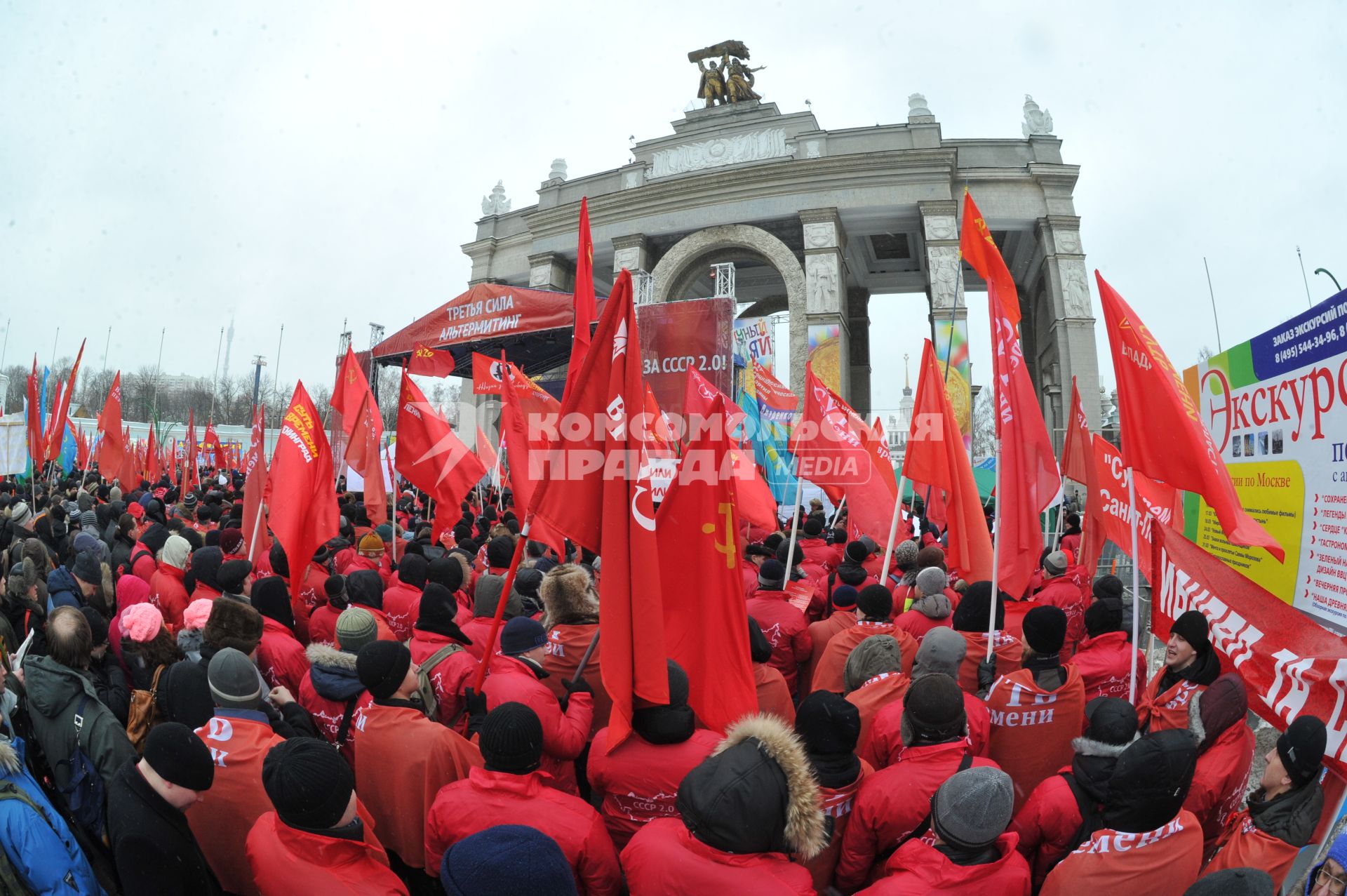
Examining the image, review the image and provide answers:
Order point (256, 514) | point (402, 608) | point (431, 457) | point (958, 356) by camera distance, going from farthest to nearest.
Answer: point (958, 356) → point (431, 457) → point (256, 514) → point (402, 608)

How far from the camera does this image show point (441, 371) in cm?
1777

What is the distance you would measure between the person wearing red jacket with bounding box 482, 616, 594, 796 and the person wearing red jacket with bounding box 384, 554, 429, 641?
1.91 meters

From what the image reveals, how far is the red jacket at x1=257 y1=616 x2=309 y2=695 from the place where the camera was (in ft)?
13.2

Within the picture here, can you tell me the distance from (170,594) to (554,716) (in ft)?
12.4

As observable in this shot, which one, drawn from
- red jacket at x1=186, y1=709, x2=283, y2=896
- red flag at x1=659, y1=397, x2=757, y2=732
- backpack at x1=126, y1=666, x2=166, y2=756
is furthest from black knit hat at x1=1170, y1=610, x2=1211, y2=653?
backpack at x1=126, y1=666, x2=166, y2=756

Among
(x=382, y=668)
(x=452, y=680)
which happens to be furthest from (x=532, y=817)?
(x=452, y=680)

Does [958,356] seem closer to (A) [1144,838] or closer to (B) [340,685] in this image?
(A) [1144,838]

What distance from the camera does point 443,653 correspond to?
146 inches

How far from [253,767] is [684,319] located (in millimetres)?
15498

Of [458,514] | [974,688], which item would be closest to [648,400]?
[458,514]

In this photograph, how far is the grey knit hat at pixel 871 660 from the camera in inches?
145

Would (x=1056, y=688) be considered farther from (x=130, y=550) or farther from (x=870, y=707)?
(x=130, y=550)

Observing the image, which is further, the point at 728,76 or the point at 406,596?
the point at 728,76

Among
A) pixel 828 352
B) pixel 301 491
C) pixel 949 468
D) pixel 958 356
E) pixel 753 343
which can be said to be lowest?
pixel 301 491
